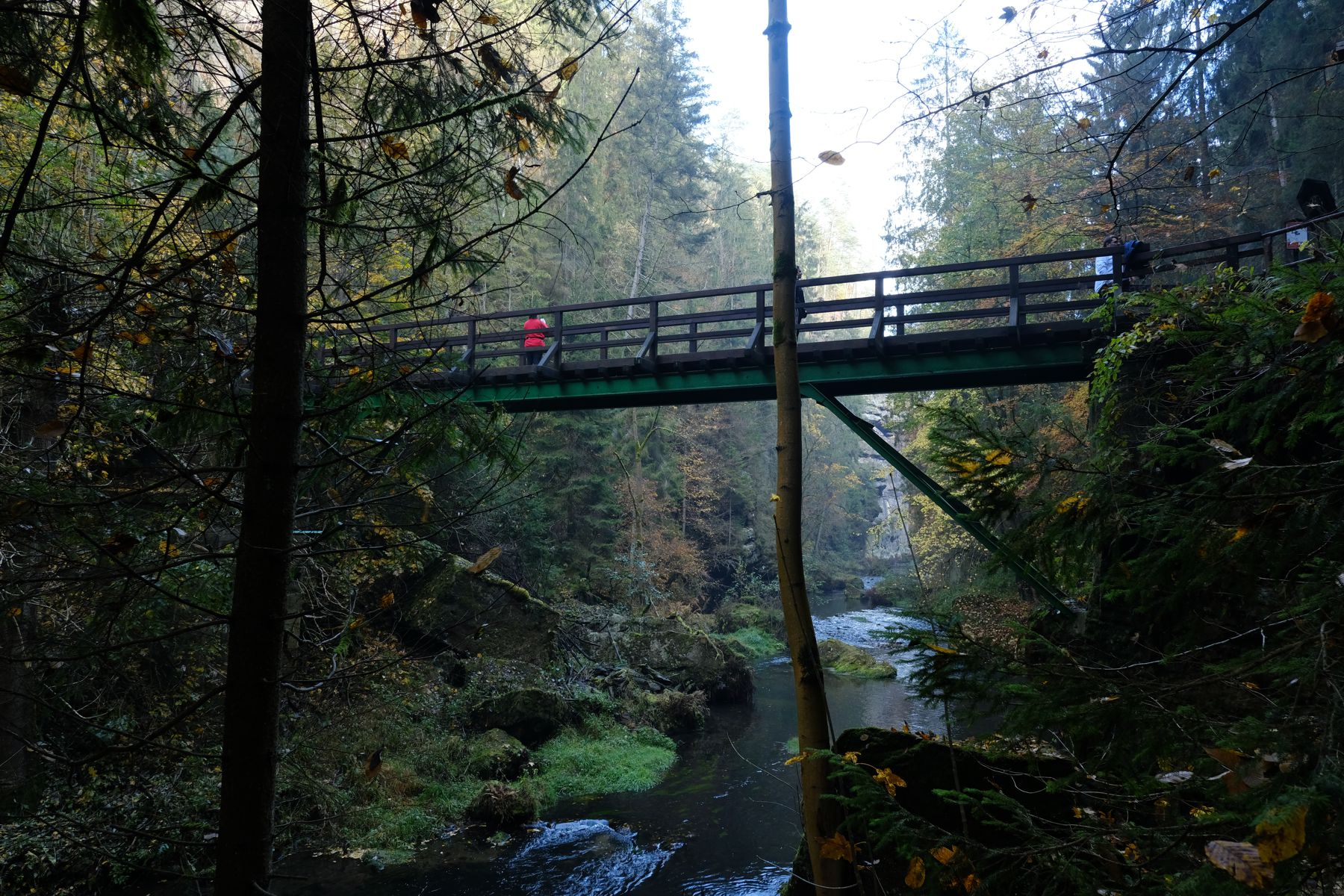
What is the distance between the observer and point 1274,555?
2.38 m

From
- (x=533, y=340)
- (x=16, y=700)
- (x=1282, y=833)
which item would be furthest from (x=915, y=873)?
(x=533, y=340)

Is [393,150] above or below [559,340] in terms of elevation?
below

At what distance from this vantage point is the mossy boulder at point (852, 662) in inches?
670

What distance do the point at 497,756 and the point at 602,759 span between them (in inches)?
66.1

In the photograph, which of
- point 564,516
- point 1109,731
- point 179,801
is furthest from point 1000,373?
point 564,516

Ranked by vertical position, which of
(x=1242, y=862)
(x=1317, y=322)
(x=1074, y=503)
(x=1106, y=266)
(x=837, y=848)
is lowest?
(x=837, y=848)

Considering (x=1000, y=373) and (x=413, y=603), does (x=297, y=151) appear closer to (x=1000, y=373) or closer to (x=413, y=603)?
(x=1000, y=373)

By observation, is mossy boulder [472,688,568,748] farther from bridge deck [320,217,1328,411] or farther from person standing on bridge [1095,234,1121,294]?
person standing on bridge [1095,234,1121,294]

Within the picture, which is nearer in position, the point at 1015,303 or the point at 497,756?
the point at 1015,303

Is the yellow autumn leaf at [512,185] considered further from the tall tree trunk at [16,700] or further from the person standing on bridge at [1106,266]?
the person standing on bridge at [1106,266]

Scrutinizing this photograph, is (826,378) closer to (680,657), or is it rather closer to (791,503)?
(791,503)

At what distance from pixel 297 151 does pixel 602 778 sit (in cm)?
1050

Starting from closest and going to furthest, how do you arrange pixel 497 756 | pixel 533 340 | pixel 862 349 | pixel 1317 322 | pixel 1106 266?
pixel 1317 322 < pixel 1106 266 < pixel 862 349 < pixel 497 756 < pixel 533 340

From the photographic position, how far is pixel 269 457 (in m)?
2.34
